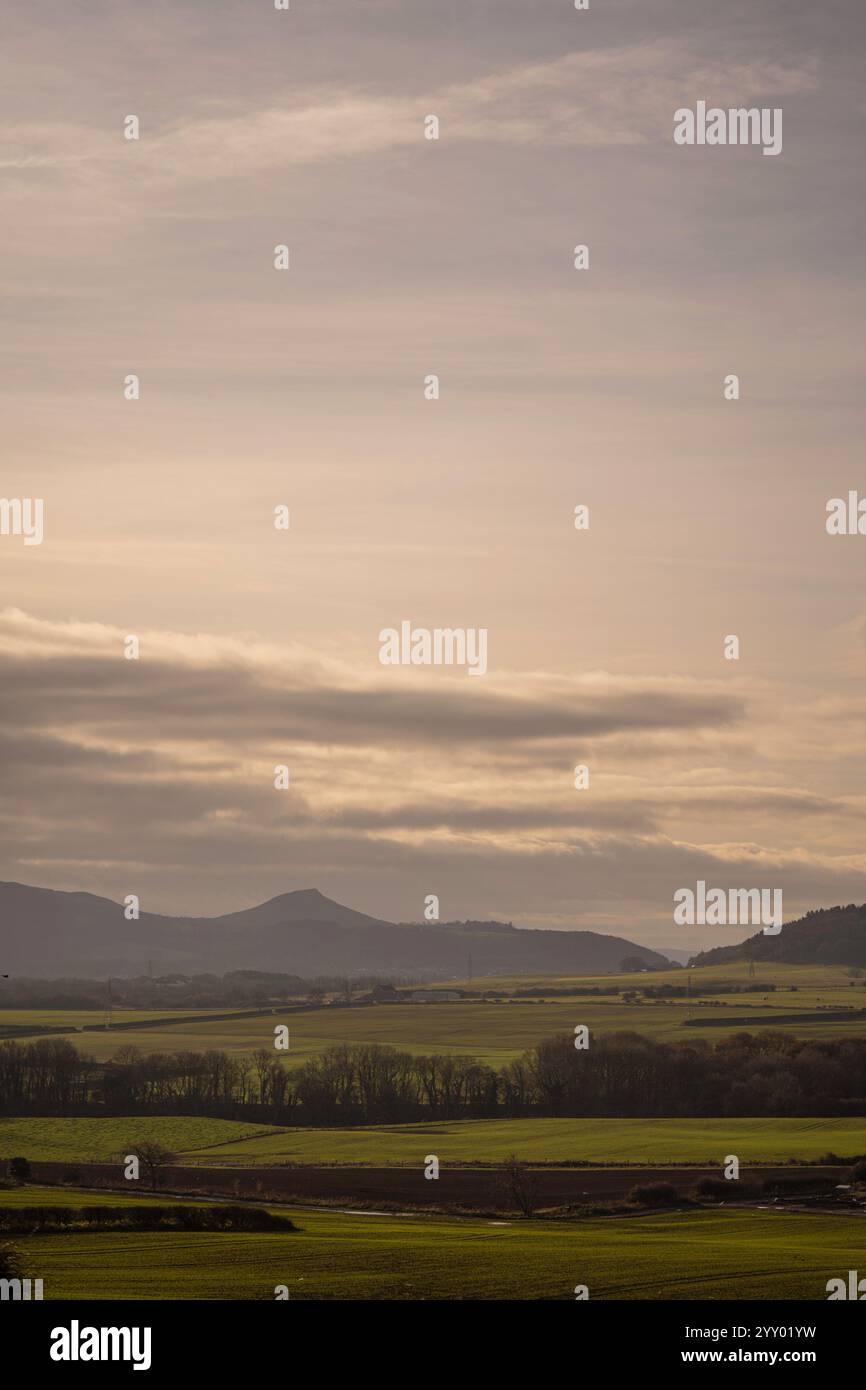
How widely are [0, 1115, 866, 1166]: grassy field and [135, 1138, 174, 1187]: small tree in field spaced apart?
25.1 ft

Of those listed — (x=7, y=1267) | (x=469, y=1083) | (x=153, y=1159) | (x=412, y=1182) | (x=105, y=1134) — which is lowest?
(x=412, y=1182)

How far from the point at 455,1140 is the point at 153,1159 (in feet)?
102

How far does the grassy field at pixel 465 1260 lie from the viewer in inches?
2212

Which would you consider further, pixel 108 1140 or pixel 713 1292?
pixel 108 1140

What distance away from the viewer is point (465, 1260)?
213 ft

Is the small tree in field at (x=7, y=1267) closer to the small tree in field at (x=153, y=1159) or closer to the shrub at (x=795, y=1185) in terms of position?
the shrub at (x=795, y=1185)

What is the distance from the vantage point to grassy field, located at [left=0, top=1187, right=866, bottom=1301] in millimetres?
56188

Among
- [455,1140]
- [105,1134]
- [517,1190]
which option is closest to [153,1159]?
[455,1140]

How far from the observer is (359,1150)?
13450 cm

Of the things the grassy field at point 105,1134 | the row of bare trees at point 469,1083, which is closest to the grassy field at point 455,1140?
the grassy field at point 105,1134

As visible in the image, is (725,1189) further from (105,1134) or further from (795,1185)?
(105,1134)
